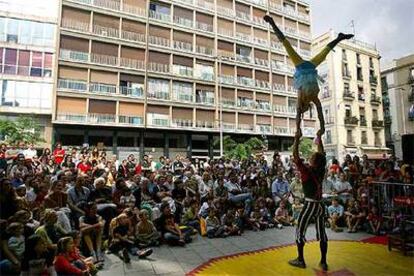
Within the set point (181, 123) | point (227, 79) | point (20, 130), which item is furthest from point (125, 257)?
point (227, 79)

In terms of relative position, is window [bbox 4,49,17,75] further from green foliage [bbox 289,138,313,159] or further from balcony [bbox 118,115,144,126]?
green foliage [bbox 289,138,313,159]

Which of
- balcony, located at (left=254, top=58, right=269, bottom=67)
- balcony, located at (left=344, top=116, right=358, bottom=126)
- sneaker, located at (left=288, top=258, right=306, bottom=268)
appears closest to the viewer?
sneaker, located at (left=288, top=258, right=306, bottom=268)

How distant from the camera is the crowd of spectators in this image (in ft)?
16.0

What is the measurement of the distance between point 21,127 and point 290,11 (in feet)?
102

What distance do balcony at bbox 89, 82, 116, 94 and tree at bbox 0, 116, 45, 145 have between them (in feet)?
16.0

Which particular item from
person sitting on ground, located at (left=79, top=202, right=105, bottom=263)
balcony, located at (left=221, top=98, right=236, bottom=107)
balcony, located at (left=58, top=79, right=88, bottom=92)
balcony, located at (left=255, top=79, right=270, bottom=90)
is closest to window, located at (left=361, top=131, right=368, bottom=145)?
balcony, located at (left=255, top=79, right=270, bottom=90)

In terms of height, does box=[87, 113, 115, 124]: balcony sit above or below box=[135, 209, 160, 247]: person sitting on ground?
above

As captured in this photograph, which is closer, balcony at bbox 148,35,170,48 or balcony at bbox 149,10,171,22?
balcony at bbox 148,35,170,48

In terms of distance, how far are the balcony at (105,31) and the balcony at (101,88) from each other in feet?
13.7

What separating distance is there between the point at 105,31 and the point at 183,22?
24.7ft

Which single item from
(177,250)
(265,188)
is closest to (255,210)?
(265,188)

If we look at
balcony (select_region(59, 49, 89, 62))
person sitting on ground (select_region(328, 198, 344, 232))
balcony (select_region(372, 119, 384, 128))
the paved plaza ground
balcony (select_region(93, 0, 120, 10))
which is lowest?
the paved plaza ground

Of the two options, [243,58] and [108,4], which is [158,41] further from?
[243,58]

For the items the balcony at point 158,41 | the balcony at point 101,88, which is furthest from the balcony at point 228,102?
the balcony at point 101,88
